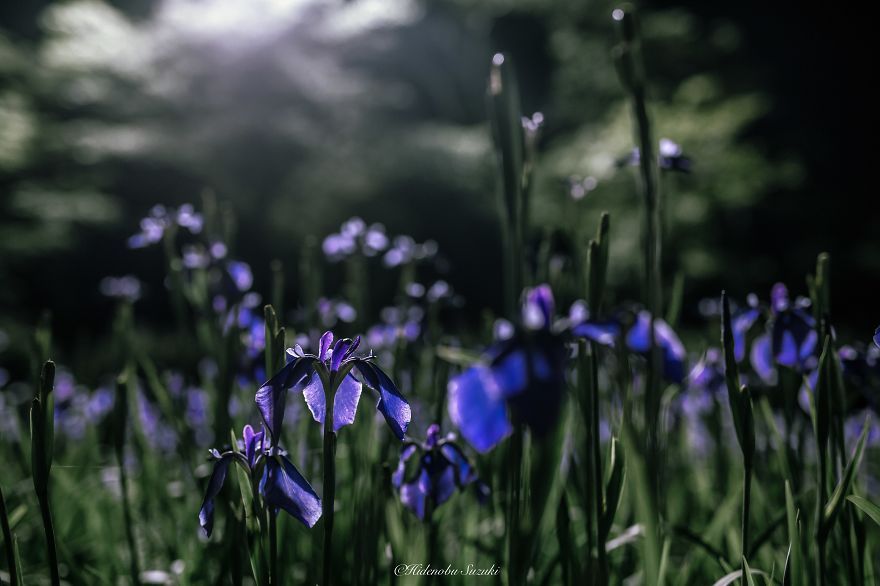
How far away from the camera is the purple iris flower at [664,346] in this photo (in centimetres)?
61

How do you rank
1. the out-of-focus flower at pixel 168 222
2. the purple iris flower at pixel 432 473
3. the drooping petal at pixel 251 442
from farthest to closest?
the out-of-focus flower at pixel 168 222, the purple iris flower at pixel 432 473, the drooping petal at pixel 251 442

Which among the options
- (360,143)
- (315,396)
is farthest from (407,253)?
(360,143)

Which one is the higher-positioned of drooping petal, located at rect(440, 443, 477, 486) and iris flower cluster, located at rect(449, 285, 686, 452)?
iris flower cluster, located at rect(449, 285, 686, 452)

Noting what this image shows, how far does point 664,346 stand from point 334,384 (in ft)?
1.07

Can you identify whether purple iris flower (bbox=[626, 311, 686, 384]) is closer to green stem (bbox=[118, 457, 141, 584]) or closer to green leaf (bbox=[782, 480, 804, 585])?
green leaf (bbox=[782, 480, 804, 585])

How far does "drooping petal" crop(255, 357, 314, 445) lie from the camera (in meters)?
0.68

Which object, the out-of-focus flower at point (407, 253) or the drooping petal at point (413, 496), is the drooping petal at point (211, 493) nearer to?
the drooping petal at point (413, 496)

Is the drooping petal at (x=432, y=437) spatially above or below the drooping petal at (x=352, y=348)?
below

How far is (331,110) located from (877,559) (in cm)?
1131

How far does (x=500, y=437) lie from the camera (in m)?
0.52

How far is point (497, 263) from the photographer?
34.0 ft

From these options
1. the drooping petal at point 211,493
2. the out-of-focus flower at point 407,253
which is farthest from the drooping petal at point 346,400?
the out-of-focus flower at point 407,253

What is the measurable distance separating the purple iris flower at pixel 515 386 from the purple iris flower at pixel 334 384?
0.18m

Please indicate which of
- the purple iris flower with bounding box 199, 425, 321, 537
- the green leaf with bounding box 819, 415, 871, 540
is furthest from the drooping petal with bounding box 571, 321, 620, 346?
the green leaf with bounding box 819, 415, 871, 540
